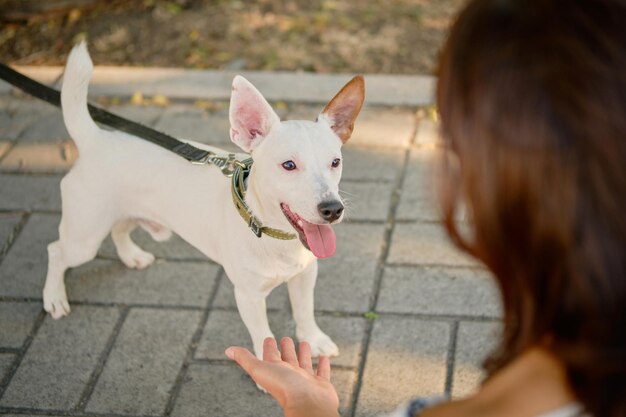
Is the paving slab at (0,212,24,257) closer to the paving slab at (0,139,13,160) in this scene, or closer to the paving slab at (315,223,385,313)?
the paving slab at (0,139,13,160)

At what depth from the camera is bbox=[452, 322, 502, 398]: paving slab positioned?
3.17m

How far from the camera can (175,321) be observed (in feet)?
11.8

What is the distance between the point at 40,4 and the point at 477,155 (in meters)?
5.74

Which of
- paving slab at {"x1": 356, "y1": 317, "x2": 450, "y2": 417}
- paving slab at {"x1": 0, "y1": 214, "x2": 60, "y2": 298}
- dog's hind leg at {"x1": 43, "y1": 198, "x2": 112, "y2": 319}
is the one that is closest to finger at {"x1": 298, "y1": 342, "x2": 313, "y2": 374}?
paving slab at {"x1": 356, "y1": 317, "x2": 450, "y2": 417}

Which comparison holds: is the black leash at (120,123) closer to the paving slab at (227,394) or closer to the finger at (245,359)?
the paving slab at (227,394)

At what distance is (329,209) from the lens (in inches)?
104

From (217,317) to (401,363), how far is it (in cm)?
85

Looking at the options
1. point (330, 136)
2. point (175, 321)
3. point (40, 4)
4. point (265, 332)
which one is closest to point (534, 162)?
point (330, 136)

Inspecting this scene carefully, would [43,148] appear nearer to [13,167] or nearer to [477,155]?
[13,167]

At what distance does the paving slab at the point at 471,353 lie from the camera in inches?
125

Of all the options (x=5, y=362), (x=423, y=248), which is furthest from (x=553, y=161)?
(x=5, y=362)

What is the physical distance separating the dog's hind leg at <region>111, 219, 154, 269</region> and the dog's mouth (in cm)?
117

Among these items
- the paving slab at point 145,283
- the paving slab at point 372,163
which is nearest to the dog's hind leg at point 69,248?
the paving slab at point 145,283

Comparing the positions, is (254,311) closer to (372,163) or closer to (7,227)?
(372,163)
